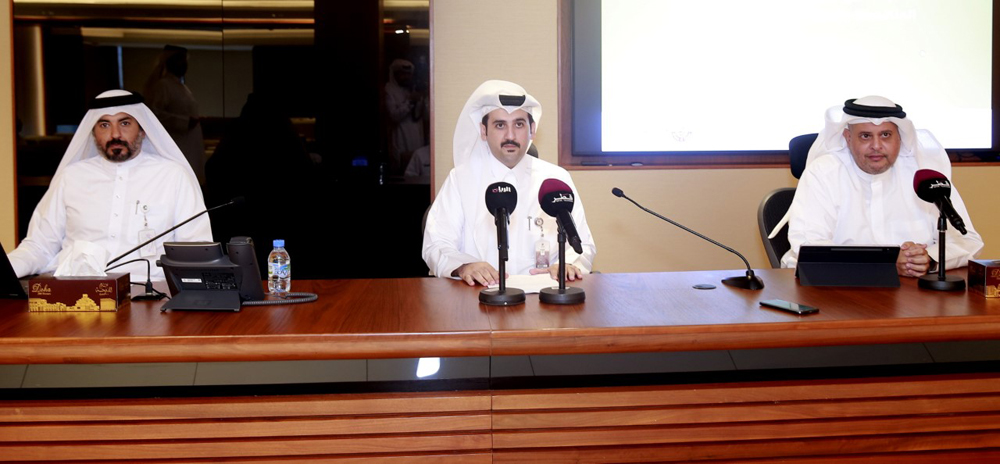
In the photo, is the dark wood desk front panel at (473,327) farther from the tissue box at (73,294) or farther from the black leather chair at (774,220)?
the black leather chair at (774,220)

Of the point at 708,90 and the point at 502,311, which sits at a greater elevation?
the point at 708,90

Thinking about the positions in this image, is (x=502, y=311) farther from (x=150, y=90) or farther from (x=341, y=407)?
(x=150, y=90)

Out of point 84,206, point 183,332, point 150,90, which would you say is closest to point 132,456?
point 183,332

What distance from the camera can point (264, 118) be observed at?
12.7ft

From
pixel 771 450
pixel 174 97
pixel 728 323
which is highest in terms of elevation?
pixel 174 97

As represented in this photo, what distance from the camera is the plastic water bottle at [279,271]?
2.40m

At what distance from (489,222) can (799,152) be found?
1.57m

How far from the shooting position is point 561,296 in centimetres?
220

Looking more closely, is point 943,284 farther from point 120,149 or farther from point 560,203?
point 120,149

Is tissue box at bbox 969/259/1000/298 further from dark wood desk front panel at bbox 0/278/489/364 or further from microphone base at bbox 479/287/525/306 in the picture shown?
dark wood desk front panel at bbox 0/278/489/364

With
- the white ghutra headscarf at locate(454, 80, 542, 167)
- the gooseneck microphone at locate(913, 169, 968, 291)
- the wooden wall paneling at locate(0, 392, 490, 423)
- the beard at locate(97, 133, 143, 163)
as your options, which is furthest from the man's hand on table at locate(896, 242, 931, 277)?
the beard at locate(97, 133, 143, 163)

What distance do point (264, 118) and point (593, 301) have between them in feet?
7.43

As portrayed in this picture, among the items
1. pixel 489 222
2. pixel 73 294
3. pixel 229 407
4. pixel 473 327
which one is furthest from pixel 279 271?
pixel 489 222

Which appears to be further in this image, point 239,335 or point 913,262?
point 913,262
